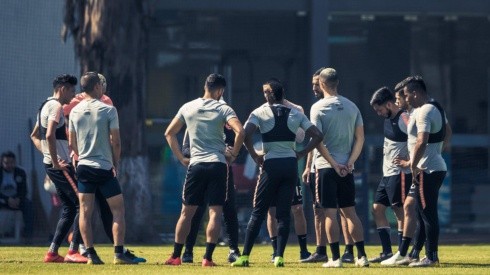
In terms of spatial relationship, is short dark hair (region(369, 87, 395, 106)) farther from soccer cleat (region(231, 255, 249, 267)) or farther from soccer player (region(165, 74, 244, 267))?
soccer cleat (region(231, 255, 249, 267))

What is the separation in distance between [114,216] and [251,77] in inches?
567

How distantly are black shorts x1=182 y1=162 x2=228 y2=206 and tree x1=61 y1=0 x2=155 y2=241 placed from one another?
31.0ft

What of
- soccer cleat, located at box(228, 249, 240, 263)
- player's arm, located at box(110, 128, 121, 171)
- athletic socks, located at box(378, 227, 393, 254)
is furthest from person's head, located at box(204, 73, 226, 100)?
athletic socks, located at box(378, 227, 393, 254)

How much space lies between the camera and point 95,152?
587 inches

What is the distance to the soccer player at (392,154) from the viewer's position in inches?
634

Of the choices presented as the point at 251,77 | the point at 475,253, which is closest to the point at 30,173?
the point at 251,77

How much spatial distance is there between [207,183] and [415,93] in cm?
240

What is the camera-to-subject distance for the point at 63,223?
1552 cm

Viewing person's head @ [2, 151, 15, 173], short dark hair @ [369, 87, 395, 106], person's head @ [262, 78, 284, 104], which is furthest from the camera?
person's head @ [2, 151, 15, 173]

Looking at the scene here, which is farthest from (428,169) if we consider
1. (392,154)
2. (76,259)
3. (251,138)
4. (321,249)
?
(76,259)

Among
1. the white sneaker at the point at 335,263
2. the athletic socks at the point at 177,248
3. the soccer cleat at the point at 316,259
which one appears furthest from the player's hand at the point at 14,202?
the white sneaker at the point at 335,263

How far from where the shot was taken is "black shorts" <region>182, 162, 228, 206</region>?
14.7 meters

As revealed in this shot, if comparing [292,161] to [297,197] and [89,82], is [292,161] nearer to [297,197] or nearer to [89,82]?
[297,197]

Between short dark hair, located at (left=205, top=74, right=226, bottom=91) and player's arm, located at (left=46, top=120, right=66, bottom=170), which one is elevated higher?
short dark hair, located at (left=205, top=74, right=226, bottom=91)
